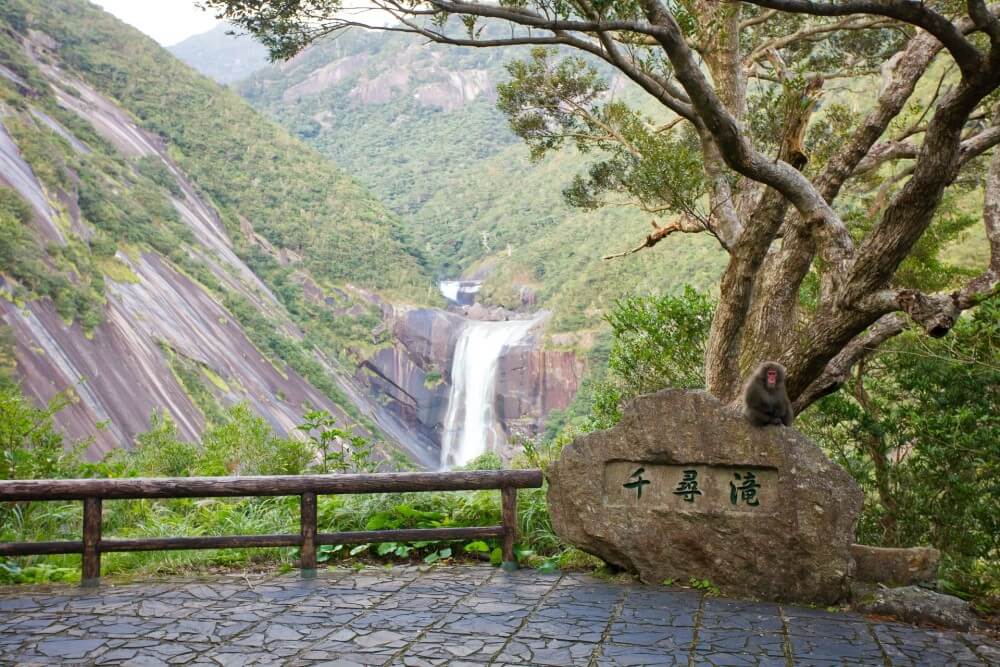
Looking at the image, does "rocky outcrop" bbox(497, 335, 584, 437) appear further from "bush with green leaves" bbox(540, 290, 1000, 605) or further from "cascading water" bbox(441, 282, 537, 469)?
"bush with green leaves" bbox(540, 290, 1000, 605)

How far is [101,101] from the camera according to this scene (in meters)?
36.8

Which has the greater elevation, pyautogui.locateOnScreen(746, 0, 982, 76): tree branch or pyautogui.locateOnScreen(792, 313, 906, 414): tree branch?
pyautogui.locateOnScreen(746, 0, 982, 76): tree branch

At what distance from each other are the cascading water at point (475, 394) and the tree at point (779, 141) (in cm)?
2434

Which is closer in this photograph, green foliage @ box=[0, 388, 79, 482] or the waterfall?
green foliage @ box=[0, 388, 79, 482]

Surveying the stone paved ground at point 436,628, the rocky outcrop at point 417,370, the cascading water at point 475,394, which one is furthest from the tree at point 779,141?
the rocky outcrop at point 417,370

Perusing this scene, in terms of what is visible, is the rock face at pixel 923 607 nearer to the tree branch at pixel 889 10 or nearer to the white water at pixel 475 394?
the tree branch at pixel 889 10

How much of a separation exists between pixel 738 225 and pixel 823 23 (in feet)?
11.2

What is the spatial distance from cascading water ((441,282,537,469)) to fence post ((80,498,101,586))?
27.4 m

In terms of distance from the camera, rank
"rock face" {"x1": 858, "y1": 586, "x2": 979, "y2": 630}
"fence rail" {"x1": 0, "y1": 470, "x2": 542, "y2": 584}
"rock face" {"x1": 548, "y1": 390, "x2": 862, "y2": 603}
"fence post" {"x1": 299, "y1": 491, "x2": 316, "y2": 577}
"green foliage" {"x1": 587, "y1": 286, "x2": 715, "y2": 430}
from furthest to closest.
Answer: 1. "green foliage" {"x1": 587, "y1": 286, "x2": 715, "y2": 430}
2. "fence post" {"x1": 299, "y1": 491, "x2": 316, "y2": 577}
3. "fence rail" {"x1": 0, "y1": 470, "x2": 542, "y2": 584}
4. "rock face" {"x1": 548, "y1": 390, "x2": 862, "y2": 603}
5. "rock face" {"x1": 858, "y1": 586, "x2": 979, "y2": 630}

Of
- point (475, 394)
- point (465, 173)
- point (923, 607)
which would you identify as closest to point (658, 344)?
point (923, 607)

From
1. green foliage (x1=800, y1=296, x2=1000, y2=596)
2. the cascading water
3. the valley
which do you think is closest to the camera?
green foliage (x1=800, y1=296, x2=1000, y2=596)

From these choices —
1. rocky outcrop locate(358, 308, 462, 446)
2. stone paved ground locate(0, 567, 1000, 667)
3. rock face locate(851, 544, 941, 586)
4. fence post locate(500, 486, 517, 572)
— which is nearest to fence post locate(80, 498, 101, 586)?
stone paved ground locate(0, 567, 1000, 667)

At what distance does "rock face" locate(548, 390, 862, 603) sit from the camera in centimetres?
470

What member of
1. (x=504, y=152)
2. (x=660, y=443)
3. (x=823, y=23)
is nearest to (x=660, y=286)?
(x=823, y=23)
